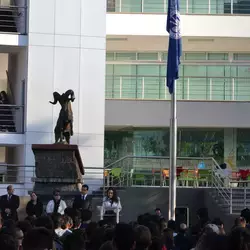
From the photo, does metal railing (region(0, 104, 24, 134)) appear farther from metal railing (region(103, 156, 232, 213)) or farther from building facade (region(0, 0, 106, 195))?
metal railing (region(103, 156, 232, 213))

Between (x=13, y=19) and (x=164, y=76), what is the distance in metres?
6.47

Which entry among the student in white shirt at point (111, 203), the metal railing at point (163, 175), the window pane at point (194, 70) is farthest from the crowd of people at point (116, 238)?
the window pane at point (194, 70)

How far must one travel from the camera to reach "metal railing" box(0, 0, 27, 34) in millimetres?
30703

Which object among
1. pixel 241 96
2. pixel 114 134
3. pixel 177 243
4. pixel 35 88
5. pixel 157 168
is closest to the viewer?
pixel 177 243

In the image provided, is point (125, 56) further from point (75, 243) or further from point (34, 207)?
point (75, 243)

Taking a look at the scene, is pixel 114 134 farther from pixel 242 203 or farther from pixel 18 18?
pixel 242 203

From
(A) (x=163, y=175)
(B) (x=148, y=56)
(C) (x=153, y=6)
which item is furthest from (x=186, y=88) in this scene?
(A) (x=163, y=175)

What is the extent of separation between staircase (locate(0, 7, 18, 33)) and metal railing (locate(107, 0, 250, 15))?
12.4 ft

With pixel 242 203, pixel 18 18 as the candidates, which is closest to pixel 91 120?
pixel 18 18

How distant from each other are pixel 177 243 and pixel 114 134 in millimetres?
24537

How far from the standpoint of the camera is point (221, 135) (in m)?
37.3

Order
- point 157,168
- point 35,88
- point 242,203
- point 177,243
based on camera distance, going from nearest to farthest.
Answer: point 177,243 < point 242,203 < point 35,88 < point 157,168

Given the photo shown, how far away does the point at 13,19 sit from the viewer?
31.6 m

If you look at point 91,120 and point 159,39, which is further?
point 159,39
